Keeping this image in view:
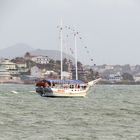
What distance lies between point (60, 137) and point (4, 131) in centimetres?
443

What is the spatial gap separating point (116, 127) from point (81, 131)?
12.0 feet

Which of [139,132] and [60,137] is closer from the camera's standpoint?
[60,137]

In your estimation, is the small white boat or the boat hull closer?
the boat hull

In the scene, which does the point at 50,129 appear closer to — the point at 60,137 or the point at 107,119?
the point at 60,137

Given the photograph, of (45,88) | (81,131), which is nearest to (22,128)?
(81,131)

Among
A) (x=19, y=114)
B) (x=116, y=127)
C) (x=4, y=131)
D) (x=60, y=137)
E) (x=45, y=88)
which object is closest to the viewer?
(x=60, y=137)

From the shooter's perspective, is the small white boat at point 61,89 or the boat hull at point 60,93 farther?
the small white boat at point 61,89

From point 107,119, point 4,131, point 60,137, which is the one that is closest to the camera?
point 60,137

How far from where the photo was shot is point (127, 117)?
52.6 m

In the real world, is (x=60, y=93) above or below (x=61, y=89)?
below

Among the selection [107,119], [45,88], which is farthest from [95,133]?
[45,88]

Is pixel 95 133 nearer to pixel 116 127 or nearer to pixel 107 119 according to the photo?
pixel 116 127

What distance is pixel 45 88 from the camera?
101062 millimetres

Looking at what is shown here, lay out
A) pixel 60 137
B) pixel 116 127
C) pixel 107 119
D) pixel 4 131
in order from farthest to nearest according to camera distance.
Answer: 1. pixel 107 119
2. pixel 116 127
3. pixel 4 131
4. pixel 60 137
